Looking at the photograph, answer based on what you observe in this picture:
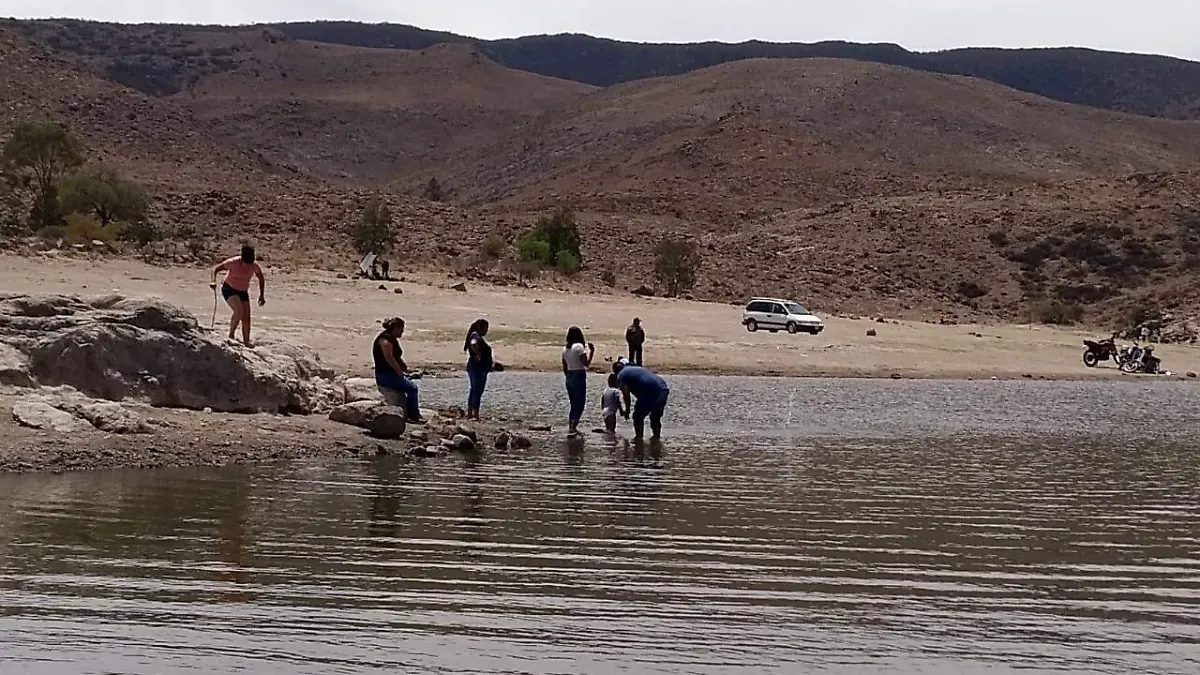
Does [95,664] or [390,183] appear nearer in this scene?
[95,664]

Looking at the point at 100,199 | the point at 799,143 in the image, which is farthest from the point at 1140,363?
the point at 799,143

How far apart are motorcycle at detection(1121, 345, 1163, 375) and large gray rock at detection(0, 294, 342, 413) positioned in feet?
101

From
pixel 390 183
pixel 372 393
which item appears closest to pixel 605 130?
pixel 390 183

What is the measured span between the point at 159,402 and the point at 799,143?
100 metres

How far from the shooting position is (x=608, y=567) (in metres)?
9.95

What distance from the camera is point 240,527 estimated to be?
1116cm

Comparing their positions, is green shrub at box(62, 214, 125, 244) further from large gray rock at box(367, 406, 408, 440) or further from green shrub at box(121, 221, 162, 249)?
large gray rock at box(367, 406, 408, 440)

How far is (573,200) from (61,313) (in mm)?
81185

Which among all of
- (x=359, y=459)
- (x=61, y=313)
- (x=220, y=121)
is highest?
(x=220, y=121)

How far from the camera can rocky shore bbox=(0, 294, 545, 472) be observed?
1466cm

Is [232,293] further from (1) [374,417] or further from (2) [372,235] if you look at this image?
(2) [372,235]

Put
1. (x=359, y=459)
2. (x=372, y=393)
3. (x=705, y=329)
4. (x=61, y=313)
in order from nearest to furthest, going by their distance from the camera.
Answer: (x=359, y=459) < (x=61, y=313) < (x=372, y=393) < (x=705, y=329)

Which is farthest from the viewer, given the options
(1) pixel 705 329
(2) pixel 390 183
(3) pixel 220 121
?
(3) pixel 220 121

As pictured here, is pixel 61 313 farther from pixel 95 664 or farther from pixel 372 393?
pixel 95 664
